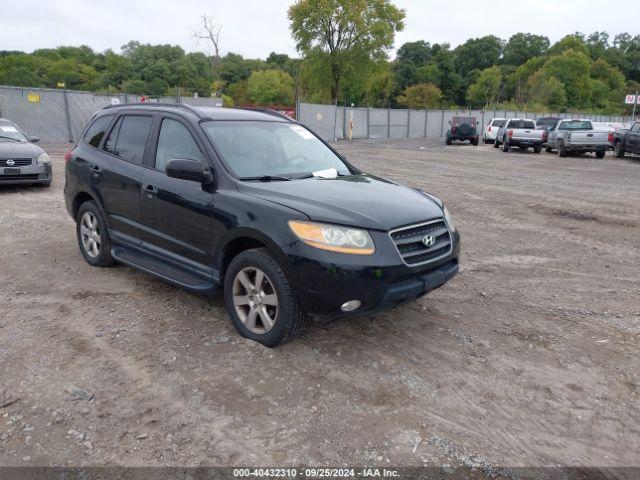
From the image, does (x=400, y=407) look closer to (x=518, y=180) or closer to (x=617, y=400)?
(x=617, y=400)

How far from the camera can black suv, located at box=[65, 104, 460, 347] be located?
3.60m

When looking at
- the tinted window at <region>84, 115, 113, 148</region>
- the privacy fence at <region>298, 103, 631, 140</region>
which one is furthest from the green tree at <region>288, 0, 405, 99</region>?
the tinted window at <region>84, 115, 113, 148</region>

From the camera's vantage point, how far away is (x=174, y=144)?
471cm

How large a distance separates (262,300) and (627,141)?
22484 mm

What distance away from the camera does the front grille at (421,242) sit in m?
3.74

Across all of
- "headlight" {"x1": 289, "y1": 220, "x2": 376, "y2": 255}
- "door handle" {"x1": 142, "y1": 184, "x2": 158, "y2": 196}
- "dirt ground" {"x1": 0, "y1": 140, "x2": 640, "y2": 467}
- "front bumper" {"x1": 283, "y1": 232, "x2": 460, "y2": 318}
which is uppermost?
"door handle" {"x1": 142, "y1": 184, "x2": 158, "y2": 196}

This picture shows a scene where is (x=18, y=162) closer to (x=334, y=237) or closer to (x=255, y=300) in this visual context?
(x=255, y=300)

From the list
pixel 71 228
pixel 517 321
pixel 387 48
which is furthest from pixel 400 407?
pixel 387 48

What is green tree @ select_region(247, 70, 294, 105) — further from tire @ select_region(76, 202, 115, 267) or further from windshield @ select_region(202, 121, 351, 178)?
windshield @ select_region(202, 121, 351, 178)

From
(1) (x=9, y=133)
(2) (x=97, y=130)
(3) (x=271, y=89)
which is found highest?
(3) (x=271, y=89)

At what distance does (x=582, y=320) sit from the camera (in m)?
4.67

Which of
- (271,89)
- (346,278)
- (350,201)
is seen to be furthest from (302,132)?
(271,89)

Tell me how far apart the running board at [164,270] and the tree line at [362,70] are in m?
47.2

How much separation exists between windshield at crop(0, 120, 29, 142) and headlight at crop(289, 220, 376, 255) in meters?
9.61
